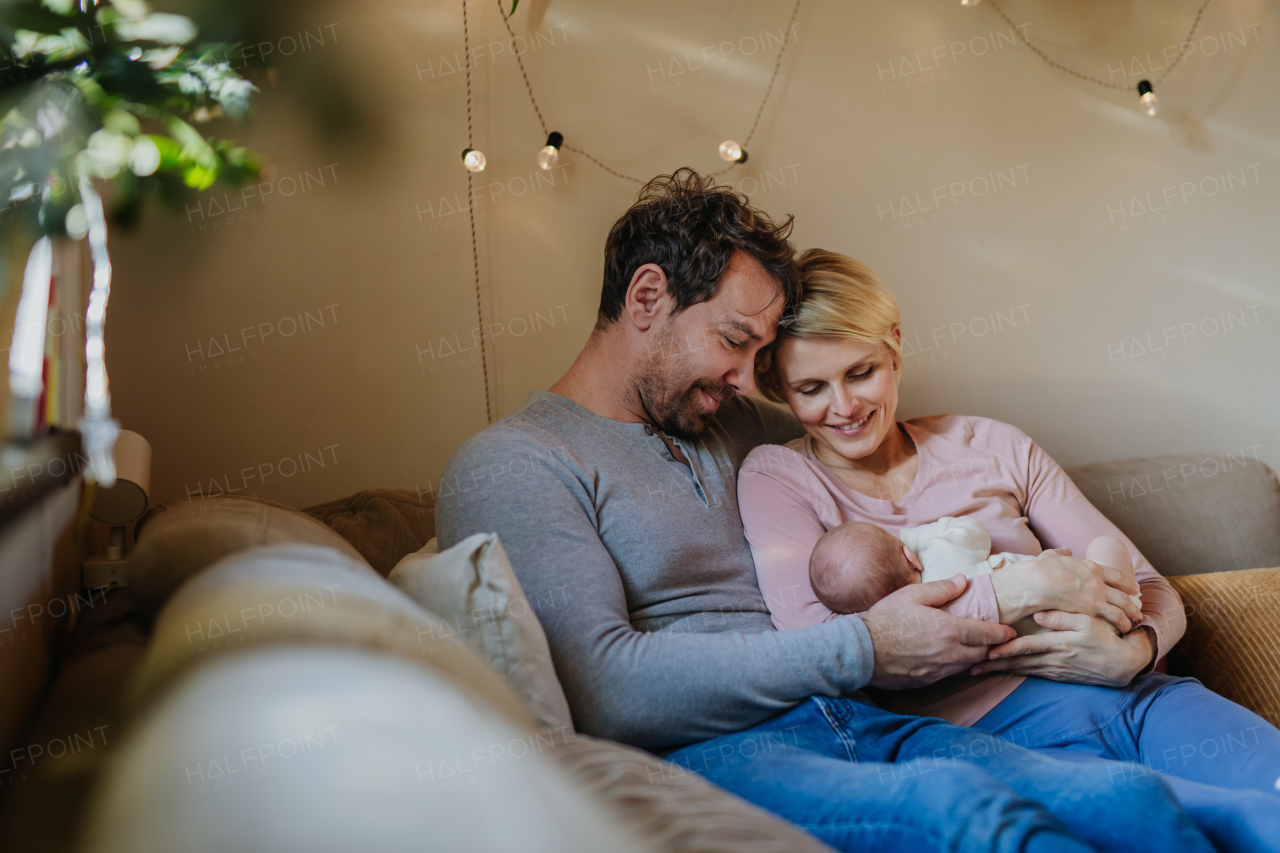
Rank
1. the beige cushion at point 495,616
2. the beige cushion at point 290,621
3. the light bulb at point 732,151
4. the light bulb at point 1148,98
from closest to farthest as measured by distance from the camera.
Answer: the beige cushion at point 290,621, the beige cushion at point 495,616, the light bulb at point 732,151, the light bulb at point 1148,98

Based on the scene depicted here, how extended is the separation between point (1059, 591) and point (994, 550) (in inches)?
8.8

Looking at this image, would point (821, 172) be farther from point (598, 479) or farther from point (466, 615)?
point (466, 615)

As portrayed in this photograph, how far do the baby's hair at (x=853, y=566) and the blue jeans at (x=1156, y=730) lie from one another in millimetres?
274

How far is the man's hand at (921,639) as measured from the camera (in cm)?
119

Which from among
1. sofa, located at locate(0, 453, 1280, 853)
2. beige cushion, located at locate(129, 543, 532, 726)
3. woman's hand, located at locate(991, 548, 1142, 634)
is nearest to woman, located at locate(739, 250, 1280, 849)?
Result: woman's hand, located at locate(991, 548, 1142, 634)

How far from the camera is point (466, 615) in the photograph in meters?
0.99

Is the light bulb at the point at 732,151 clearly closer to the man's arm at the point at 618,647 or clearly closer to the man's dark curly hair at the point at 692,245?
the man's dark curly hair at the point at 692,245

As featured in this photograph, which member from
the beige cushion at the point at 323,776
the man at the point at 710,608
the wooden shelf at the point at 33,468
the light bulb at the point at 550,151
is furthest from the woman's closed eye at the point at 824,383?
the wooden shelf at the point at 33,468

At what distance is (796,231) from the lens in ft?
6.85

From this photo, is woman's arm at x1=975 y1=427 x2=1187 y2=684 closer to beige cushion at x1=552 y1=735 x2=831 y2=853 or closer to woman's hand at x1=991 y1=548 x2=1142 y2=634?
woman's hand at x1=991 y1=548 x2=1142 y2=634

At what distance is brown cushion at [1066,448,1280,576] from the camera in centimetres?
179

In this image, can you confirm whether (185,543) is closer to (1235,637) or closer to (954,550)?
(954,550)

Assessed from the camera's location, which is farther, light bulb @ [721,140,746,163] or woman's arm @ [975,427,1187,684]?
light bulb @ [721,140,746,163]

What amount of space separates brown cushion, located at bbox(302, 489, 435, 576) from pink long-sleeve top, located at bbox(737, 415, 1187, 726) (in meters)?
0.61
